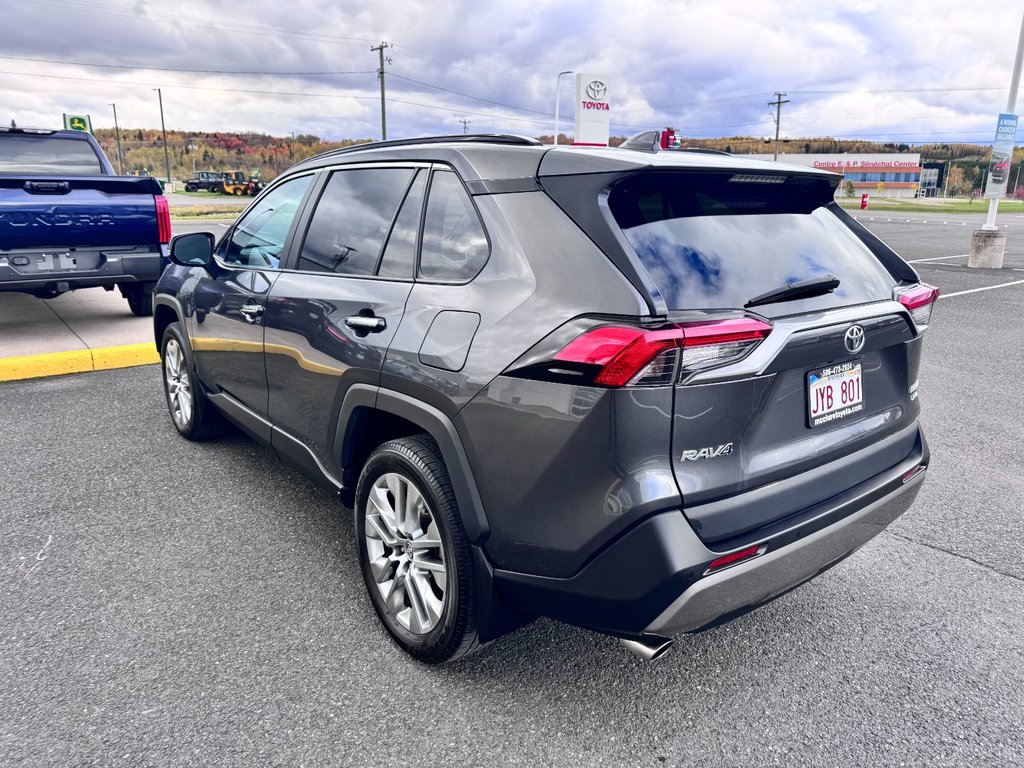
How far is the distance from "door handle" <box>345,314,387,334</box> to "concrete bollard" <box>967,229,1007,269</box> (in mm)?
15739

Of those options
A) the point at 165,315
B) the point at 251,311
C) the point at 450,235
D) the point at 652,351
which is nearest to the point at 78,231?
the point at 165,315

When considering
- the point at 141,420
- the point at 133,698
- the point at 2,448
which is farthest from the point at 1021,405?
the point at 2,448

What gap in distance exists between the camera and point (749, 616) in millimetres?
2934

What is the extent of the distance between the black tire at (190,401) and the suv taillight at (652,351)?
322 cm

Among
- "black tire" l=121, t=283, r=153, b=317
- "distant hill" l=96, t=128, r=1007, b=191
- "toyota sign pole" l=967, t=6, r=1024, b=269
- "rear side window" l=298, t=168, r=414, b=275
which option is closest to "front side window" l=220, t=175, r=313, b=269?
"rear side window" l=298, t=168, r=414, b=275

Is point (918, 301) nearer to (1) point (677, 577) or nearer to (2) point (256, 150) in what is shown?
(1) point (677, 577)

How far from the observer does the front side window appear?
354 centimetres

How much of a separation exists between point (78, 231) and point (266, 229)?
14.1 ft

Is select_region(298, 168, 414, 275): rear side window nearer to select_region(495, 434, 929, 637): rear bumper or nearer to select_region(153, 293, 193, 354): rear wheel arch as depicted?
select_region(495, 434, 929, 637): rear bumper

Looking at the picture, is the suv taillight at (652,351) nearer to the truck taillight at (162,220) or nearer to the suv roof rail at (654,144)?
the suv roof rail at (654,144)

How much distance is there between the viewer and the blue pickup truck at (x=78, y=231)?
6684mm

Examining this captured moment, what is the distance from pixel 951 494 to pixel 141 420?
16.8 feet

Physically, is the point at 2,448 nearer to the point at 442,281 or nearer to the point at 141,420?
the point at 141,420

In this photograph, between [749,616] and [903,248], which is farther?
[903,248]
